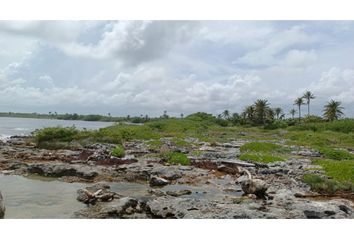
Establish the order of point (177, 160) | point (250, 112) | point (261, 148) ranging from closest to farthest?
point (177, 160) → point (261, 148) → point (250, 112)

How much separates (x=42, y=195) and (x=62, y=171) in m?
6.60

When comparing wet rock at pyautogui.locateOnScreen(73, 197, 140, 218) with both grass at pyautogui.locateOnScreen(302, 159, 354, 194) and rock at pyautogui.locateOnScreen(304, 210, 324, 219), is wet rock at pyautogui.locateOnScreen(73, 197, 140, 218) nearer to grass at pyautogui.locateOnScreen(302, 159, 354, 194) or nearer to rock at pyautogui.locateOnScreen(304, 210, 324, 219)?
rock at pyautogui.locateOnScreen(304, 210, 324, 219)

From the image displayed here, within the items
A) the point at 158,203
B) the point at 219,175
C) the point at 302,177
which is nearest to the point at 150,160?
the point at 219,175

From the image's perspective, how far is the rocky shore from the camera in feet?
47.3

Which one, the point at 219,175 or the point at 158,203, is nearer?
the point at 158,203

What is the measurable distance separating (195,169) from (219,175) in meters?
2.03

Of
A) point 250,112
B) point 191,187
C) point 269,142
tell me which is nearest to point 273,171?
point 191,187

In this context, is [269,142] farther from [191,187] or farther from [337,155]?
[191,187]

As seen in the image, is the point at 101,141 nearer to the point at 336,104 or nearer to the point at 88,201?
the point at 88,201

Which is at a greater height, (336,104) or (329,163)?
(336,104)

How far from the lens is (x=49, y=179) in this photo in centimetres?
2328

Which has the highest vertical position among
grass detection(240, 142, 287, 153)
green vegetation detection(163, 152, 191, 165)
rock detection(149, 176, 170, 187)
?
grass detection(240, 142, 287, 153)

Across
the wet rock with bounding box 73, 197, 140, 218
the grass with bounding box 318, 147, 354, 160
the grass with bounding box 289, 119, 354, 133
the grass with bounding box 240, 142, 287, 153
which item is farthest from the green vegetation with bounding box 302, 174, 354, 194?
the grass with bounding box 289, 119, 354, 133

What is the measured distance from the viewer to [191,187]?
2086 centimetres
